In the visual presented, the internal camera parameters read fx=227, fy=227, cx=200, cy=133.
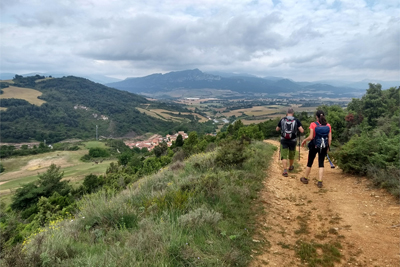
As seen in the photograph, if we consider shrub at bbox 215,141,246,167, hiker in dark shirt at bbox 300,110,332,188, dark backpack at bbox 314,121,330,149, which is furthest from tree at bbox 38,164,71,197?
dark backpack at bbox 314,121,330,149

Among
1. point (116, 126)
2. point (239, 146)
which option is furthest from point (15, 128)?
point (239, 146)

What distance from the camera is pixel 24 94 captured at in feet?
381

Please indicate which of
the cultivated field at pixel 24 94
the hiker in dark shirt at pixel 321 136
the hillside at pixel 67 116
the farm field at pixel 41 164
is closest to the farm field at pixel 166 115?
the hillside at pixel 67 116

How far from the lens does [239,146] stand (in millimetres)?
7051

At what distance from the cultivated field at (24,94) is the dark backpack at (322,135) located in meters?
127

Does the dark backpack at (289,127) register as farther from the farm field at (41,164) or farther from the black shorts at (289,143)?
the farm field at (41,164)

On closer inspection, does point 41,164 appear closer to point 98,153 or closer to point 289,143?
point 98,153

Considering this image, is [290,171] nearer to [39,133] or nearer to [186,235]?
[186,235]

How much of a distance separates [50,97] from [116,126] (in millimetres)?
46442

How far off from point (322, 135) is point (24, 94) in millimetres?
145610

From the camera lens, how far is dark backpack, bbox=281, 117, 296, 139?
613 centimetres

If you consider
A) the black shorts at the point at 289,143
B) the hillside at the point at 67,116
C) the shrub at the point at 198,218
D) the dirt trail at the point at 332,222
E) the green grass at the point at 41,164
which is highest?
the black shorts at the point at 289,143

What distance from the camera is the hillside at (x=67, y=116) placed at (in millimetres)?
87738

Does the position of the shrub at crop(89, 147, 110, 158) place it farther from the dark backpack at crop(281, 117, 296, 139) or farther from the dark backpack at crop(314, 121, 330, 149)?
→ the dark backpack at crop(314, 121, 330, 149)
